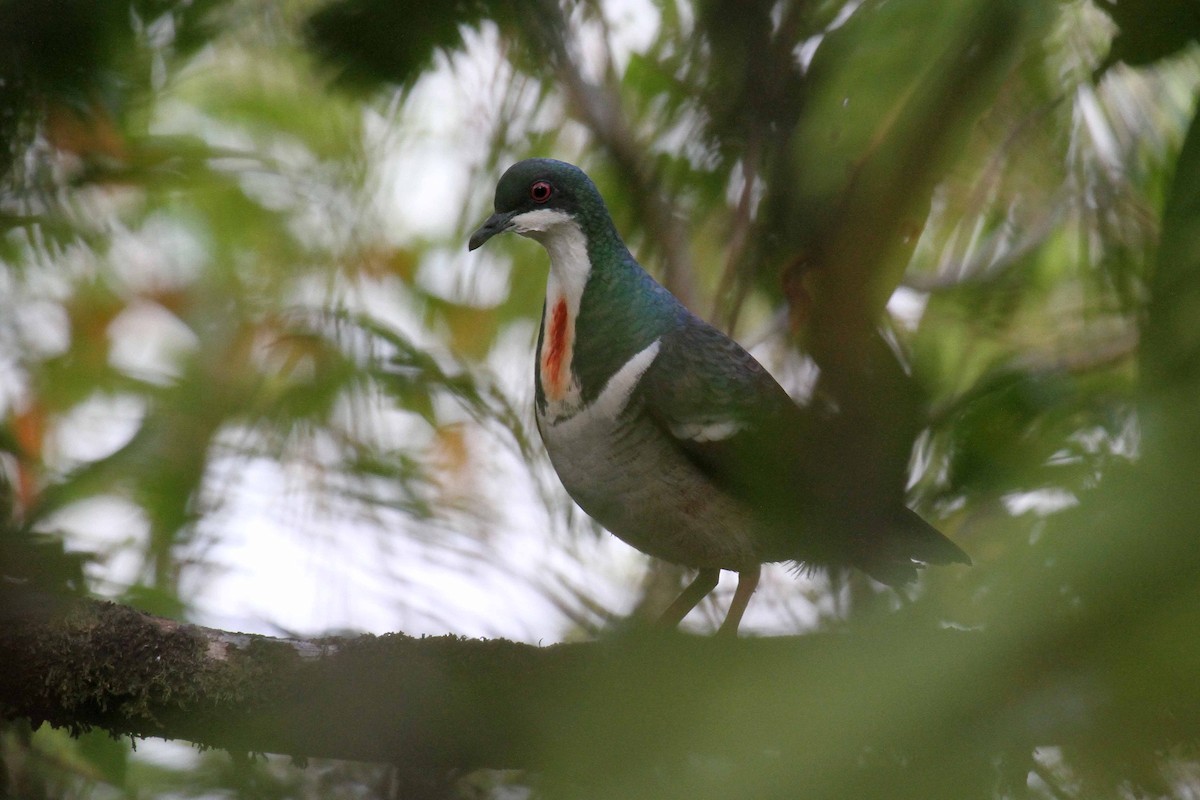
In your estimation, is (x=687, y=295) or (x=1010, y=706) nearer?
(x=1010, y=706)

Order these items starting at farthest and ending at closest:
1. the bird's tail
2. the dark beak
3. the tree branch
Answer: the dark beak
the bird's tail
the tree branch

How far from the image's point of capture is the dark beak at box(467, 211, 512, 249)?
278 centimetres

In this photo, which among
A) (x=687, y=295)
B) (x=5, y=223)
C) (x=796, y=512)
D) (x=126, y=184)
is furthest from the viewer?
(x=687, y=295)

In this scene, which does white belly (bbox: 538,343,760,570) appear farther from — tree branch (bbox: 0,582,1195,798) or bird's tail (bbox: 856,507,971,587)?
bird's tail (bbox: 856,507,971,587)

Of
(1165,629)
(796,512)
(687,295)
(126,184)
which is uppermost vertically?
(1165,629)

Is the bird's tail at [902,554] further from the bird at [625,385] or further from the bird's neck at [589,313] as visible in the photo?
the bird's neck at [589,313]

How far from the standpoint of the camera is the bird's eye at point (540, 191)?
2.91m

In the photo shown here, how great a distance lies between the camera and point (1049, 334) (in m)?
1.38

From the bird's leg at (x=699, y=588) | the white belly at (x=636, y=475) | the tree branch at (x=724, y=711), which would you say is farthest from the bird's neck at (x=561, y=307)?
the tree branch at (x=724, y=711)

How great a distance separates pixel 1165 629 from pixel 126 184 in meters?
2.50

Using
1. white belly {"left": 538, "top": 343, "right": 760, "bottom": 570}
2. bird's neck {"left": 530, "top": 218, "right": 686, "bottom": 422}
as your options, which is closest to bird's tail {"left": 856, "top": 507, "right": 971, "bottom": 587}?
white belly {"left": 538, "top": 343, "right": 760, "bottom": 570}

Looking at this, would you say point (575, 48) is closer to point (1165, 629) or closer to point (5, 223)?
point (5, 223)

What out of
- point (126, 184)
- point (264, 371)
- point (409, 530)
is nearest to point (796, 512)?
point (409, 530)

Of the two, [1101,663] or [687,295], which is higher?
[1101,663]
